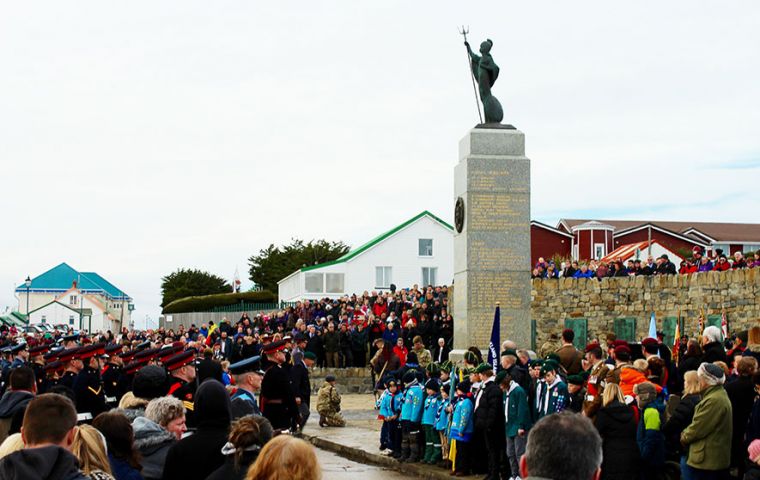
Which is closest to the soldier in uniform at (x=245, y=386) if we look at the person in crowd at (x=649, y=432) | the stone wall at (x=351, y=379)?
the person in crowd at (x=649, y=432)

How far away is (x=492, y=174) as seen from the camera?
20891mm

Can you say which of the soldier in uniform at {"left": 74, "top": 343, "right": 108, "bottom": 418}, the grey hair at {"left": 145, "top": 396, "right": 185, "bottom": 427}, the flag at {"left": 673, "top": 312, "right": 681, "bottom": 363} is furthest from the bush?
the grey hair at {"left": 145, "top": 396, "right": 185, "bottom": 427}

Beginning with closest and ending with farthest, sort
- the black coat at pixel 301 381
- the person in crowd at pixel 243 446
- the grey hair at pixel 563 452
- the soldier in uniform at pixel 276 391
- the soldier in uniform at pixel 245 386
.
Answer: the grey hair at pixel 563 452 → the person in crowd at pixel 243 446 → the soldier in uniform at pixel 245 386 → the soldier in uniform at pixel 276 391 → the black coat at pixel 301 381

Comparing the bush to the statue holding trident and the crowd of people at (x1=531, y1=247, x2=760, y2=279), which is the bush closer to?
the crowd of people at (x1=531, y1=247, x2=760, y2=279)

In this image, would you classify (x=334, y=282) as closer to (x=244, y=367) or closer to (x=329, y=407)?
(x=329, y=407)

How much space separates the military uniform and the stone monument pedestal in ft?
9.12

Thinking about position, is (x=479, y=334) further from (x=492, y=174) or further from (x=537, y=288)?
(x=537, y=288)

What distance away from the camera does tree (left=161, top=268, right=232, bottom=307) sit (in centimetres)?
10156

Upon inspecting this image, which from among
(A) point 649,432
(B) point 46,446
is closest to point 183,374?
(A) point 649,432

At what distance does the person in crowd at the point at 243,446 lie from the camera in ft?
17.6

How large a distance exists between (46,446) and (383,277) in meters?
56.6

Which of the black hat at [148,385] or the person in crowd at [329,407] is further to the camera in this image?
the person in crowd at [329,407]

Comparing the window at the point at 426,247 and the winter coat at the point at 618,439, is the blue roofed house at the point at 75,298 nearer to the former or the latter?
the window at the point at 426,247

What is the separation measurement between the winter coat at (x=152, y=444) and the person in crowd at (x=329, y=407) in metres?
14.7
